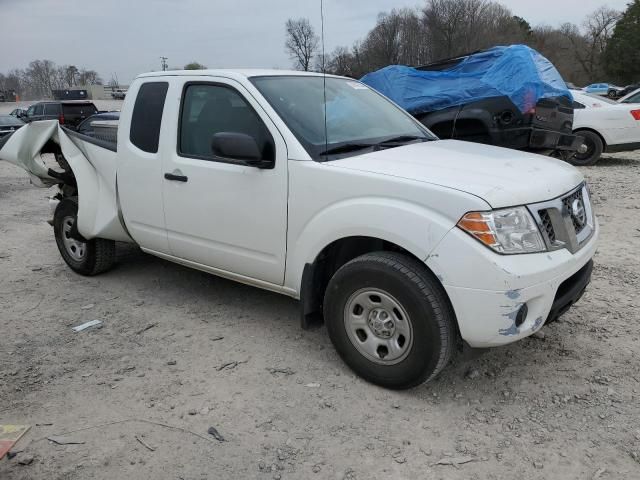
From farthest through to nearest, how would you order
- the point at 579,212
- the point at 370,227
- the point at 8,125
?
1. the point at 8,125
2. the point at 579,212
3. the point at 370,227

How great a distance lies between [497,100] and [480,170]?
4812mm

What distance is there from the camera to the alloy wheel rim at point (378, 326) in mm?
3008

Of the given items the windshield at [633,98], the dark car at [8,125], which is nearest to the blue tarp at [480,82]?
the windshield at [633,98]

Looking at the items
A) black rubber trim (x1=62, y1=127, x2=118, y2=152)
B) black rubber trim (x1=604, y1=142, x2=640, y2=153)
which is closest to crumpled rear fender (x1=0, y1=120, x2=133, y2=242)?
black rubber trim (x1=62, y1=127, x2=118, y2=152)

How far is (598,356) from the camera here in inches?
138

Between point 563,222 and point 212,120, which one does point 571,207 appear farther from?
point 212,120

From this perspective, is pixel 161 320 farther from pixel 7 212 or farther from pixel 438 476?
pixel 7 212

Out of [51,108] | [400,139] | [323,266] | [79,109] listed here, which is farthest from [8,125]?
[323,266]

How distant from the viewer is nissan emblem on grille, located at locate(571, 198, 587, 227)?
3.17 meters

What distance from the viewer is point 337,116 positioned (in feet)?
12.4

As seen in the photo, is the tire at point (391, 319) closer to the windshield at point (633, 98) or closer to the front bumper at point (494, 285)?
the front bumper at point (494, 285)

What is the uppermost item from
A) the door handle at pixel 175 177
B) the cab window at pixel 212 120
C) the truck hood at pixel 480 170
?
the cab window at pixel 212 120

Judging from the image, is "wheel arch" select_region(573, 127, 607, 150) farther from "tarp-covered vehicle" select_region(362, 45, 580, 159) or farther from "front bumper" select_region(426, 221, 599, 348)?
"front bumper" select_region(426, 221, 599, 348)

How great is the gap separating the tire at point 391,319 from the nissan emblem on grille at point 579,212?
39.0 inches
